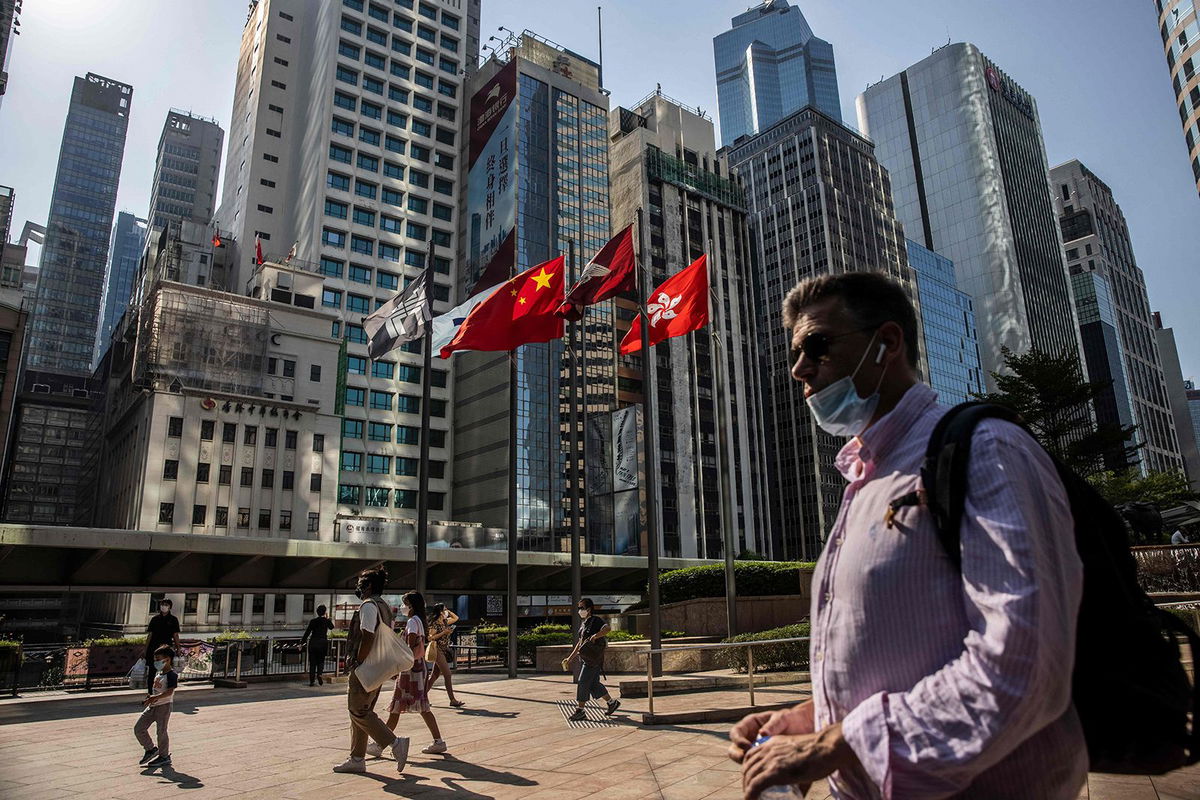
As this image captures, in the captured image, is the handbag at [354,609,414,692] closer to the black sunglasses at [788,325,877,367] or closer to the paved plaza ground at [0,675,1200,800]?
the paved plaza ground at [0,675,1200,800]

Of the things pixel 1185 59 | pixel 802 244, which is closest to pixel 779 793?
pixel 1185 59

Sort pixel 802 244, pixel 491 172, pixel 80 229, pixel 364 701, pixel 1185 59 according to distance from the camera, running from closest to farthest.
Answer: pixel 364 701
pixel 1185 59
pixel 491 172
pixel 802 244
pixel 80 229

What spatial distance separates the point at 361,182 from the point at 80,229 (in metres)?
99.6

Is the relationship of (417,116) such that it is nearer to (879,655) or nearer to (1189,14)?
(1189,14)

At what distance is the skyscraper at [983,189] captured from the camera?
12525 centimetres

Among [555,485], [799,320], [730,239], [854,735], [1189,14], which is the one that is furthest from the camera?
[730,239]

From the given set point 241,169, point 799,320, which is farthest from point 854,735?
point 241,169

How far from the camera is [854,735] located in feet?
5.32

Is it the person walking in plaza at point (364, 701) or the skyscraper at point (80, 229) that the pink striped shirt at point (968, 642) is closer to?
the person walking in plaza at point (364, 701)

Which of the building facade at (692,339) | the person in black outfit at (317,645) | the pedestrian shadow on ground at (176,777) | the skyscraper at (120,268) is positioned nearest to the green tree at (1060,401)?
the person in black outfit at (317,645)

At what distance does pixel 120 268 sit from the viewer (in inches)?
6467

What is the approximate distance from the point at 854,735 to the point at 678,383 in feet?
278

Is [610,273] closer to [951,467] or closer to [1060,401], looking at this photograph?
[951,467]

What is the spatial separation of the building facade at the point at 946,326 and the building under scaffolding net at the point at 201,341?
3447 inches
